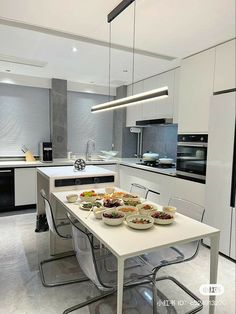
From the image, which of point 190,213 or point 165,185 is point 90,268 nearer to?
point 190,213

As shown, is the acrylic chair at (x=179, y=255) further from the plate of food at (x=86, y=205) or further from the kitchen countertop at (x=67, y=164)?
the kitchen countertop at (x=67, y=164)

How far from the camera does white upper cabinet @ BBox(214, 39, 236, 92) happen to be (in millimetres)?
2457

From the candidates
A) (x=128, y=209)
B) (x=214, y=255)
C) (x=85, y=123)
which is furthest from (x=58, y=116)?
(x=214, y=255)

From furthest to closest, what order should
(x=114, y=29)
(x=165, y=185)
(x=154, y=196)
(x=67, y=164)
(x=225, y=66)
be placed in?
1. (x=67, y=164)
2. (x=154, y=196)
3. (x=165, y=185)
4. (x=225, y=66)
5. (x=114, y=29)

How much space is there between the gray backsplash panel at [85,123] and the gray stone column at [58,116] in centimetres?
24

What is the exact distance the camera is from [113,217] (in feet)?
5.47

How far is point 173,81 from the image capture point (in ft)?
11.7

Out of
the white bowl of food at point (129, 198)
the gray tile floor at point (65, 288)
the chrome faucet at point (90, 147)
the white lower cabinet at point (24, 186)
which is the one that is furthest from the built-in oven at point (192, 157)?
the white lower cabinet at point (24, 186)

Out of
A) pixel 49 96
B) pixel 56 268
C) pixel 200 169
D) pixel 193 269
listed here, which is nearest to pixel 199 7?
pixel 200 169

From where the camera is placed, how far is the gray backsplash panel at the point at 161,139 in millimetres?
4141

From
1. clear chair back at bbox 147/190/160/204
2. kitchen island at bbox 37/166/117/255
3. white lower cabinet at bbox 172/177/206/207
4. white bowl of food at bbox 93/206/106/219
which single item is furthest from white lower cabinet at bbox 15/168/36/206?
white bowl of food at bbox 93/206/106/219

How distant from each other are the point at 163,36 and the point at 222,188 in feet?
5.62

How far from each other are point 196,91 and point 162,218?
6.11 ft

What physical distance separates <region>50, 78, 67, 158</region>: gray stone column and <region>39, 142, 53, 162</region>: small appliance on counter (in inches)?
10.6
